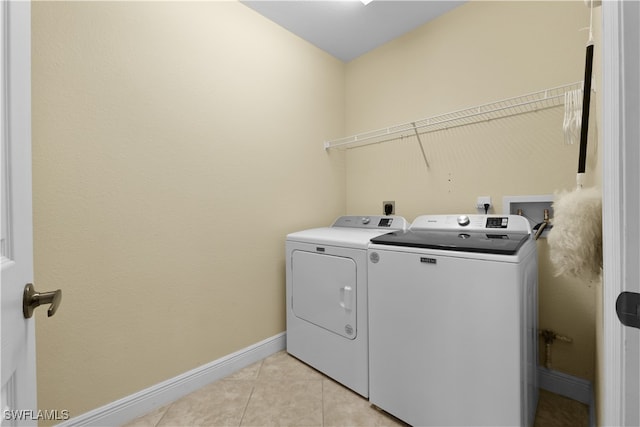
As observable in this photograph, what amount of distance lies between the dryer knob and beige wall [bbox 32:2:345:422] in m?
1.18

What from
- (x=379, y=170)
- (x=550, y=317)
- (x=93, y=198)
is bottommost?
(x=550, y=317)

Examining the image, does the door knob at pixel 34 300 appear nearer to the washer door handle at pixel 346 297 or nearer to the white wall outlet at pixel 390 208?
the washer door handle at pixel 346 297

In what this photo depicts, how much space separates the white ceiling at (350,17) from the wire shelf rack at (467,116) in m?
0.75

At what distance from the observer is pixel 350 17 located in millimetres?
1977

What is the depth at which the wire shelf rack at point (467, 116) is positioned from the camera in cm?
151

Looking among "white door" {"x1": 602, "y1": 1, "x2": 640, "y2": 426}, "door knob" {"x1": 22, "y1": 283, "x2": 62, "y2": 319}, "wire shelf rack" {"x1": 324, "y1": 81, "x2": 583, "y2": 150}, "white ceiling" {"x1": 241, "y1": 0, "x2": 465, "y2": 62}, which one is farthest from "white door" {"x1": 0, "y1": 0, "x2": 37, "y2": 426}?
"wire shelf rack" {"x1": 324, "y1": 81, "x2": 583, "y2": 150}

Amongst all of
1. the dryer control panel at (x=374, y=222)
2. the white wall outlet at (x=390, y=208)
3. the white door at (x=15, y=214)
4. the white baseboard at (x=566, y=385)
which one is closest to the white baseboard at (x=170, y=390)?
the white door at (x=15, y=214)

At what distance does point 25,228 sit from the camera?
1.92 ft

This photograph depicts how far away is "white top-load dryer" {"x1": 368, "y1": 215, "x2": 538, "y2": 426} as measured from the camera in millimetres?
1045

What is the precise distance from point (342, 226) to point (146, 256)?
56.3 inches

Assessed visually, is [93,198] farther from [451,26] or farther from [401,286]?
[451,26]

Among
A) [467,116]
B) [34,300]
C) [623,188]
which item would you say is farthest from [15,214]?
[467,116]

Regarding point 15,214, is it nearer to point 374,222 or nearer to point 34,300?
point 34,300

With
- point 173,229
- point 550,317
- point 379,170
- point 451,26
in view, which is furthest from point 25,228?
point 451,26
